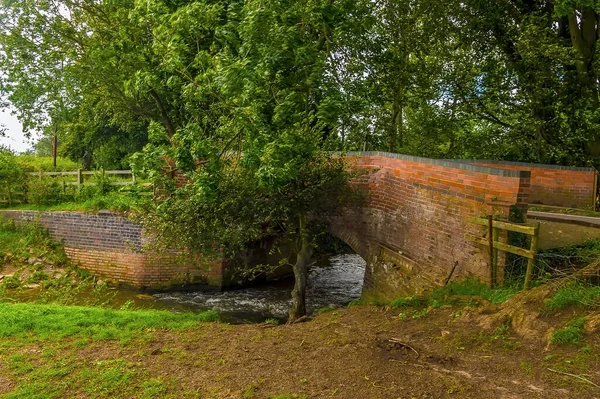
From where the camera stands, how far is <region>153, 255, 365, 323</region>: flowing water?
1085cm

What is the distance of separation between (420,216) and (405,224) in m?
0.53

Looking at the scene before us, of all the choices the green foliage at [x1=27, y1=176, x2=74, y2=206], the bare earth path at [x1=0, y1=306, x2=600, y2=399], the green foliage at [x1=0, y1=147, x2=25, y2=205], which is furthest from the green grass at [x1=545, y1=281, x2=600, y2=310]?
the green foliage at [x1=0, y1=147, x2=25, y2=205]

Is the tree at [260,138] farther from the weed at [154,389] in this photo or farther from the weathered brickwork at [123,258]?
the weathered brickwork at [123,258]

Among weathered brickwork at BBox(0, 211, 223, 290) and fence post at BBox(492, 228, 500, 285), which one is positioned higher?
fence post at BBox(492, 228, 500, 285)

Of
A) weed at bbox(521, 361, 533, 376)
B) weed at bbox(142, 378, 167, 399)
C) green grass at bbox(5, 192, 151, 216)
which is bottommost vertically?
weed at bbox(142, 378, 167, 399)

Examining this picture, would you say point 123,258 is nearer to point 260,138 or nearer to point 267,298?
point 267,298

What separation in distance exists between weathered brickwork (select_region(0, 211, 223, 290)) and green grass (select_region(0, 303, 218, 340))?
4.09 meters

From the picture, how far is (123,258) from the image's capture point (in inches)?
499

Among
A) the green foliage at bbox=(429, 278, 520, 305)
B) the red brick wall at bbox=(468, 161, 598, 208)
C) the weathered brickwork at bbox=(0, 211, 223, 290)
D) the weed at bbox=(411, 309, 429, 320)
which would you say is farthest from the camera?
the weathered brickwork at bbox=(0, 211, 223, 290)

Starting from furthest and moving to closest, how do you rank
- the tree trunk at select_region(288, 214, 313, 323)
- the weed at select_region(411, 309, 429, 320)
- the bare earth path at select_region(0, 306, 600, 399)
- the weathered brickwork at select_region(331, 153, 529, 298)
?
the tree trunk at select_region(288, 214, 313, 323) → the weathered brickwork at select_region(331, 153, 529, 298) → the weed at select_region(411, 309, 429, 320) → the bare earth path at select_region(0, 306, 600, 399)

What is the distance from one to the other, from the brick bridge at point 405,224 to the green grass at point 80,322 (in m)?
2.22

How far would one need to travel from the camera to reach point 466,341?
18.3ft

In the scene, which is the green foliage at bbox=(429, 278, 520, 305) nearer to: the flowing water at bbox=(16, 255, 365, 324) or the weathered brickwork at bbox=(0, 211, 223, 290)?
the flowing water at bbox=(16, 255, 365, 324)

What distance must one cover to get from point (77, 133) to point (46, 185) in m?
11.5
